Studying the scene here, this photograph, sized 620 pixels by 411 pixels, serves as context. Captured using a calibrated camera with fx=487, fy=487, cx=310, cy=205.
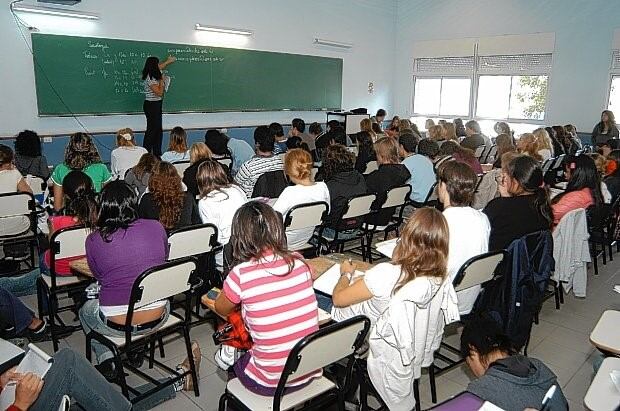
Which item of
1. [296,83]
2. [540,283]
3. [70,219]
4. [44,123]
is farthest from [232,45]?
[540,283]

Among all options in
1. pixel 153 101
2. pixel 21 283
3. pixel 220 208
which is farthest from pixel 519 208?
pixel 153 101

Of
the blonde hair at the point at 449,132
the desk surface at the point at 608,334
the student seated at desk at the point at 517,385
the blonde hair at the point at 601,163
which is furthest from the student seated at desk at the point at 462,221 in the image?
the blonde hair at the point at 449,132

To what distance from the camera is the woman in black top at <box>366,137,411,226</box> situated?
484 cm

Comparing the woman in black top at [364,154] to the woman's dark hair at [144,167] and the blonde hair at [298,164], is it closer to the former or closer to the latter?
the blonde hair at [298,164]

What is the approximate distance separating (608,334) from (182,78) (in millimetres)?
7990

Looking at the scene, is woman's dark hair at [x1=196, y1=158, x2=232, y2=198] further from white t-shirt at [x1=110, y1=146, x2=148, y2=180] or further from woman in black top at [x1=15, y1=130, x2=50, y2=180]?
woman in black top at [x1=15, y1=130, x2=50, y2=180]

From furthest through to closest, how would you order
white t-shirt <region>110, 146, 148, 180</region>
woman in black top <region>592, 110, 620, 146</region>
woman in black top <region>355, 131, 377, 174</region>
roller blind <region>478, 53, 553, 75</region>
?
roller blind <region>478, 53, 553, 75</region> < woman in black top <region>592, 110, 620, 146</region> < woman in black top <region>355, 131, 377, 174</region> < white t-shirt <region>110, 146, 148, 180</region>

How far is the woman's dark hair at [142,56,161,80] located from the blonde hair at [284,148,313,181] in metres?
4.76

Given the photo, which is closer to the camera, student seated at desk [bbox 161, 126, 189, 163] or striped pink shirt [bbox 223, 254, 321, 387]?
striped pink shirt [bbox 223, 254, 321, 387]

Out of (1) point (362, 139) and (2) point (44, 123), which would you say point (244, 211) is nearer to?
(1) point (362, 139)

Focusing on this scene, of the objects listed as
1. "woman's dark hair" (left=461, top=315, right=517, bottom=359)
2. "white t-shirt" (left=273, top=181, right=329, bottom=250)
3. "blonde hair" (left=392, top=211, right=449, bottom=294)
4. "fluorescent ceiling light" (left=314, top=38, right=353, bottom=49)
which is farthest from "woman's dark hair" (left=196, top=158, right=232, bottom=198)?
"fluorescent ceiling light" (left=314, top=38, right=353, bottom=49)

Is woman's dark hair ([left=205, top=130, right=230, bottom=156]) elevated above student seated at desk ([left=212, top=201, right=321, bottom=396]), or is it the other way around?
woman's dark hair ([left=205, top=130, right=230, bottom=156])

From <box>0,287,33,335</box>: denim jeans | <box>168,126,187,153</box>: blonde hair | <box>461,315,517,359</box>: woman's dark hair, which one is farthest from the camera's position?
<box>168,126,187,153</box>: blonde hair

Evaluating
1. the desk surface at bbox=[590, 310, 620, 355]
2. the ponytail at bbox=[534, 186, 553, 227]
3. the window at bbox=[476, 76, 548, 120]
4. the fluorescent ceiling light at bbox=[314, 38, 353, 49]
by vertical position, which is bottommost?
the desk surface at bbox=[590, 310, 620, 355]
